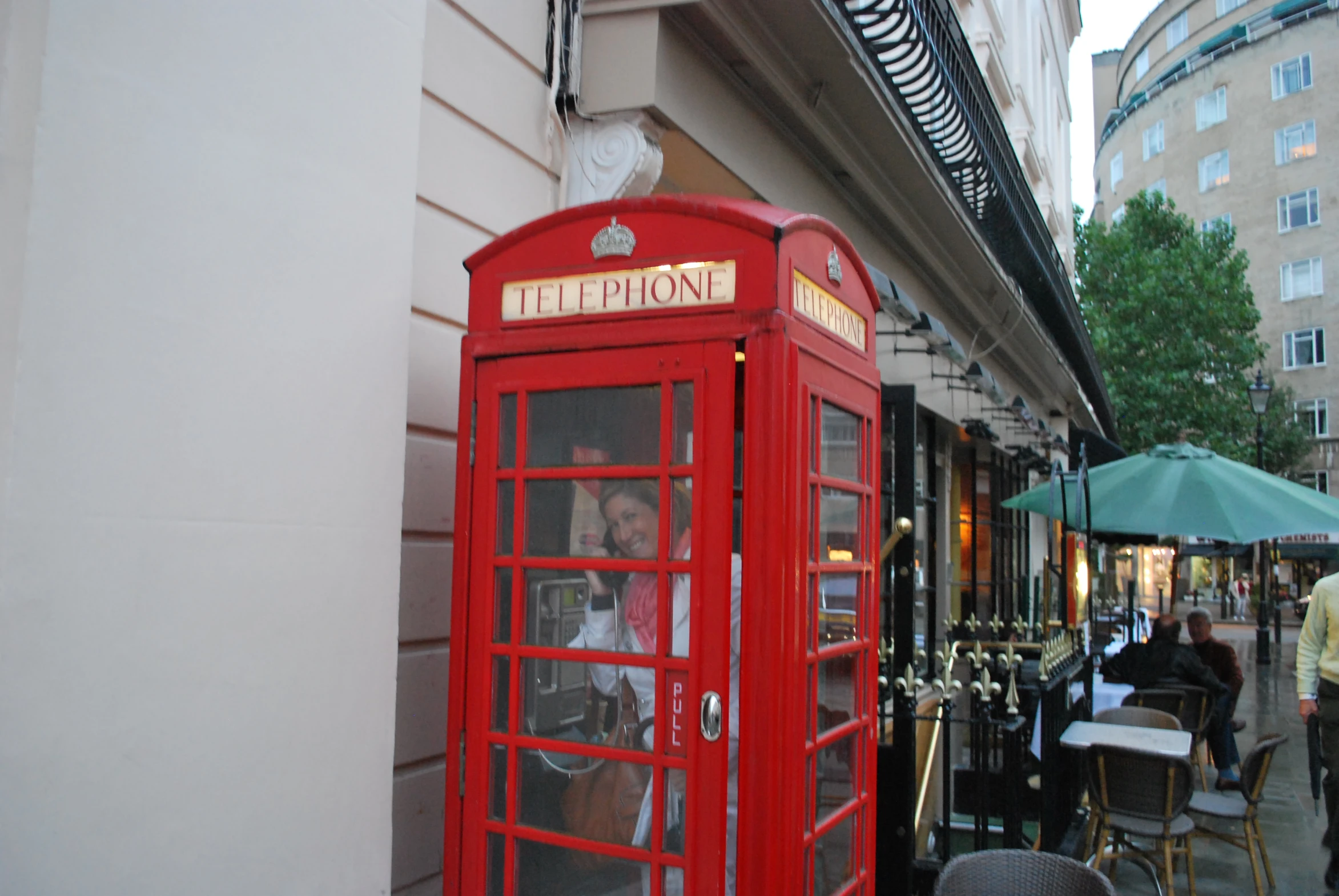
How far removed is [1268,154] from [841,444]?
4688 centimetres

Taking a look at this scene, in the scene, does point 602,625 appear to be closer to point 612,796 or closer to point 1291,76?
point 612,796

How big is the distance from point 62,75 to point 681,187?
11.5 feet

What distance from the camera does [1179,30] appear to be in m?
47.8

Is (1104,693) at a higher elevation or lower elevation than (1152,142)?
lower

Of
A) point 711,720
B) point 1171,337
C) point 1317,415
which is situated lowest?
point 711,720

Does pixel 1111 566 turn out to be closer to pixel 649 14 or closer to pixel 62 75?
pixel 649 14

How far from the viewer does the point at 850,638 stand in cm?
337

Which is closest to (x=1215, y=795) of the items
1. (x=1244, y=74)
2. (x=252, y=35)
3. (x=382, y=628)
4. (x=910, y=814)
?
(x=910, y=814)

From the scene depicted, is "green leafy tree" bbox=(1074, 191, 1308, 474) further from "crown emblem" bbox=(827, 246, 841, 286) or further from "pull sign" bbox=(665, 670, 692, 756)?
"pull sign" bbox=(665, 670, 692, 756)

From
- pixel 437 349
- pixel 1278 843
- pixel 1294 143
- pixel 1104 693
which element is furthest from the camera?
pixel 1294 143

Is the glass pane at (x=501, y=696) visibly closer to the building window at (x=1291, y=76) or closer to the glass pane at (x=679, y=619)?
the glass pane at (x=679, y=619)

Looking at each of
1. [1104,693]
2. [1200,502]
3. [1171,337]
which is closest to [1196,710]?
[1104,693]

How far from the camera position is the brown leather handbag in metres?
2.91

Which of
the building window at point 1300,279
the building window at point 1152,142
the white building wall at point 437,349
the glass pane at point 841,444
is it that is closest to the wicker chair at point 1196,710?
the glass pane at point 841,444
